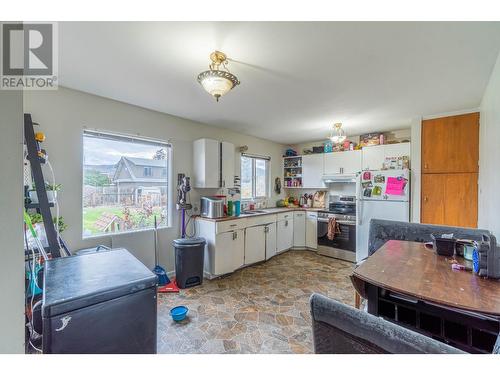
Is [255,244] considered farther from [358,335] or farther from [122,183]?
[358,335]

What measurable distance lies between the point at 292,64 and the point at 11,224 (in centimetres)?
211

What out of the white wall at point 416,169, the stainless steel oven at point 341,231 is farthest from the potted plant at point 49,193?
the white wall at point 416,169

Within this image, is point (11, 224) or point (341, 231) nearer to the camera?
point (11, 224)

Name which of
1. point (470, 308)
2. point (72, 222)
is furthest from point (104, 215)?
point (470, 308)

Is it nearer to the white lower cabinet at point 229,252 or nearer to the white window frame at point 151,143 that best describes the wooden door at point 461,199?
the white lower cabinet at point 229,252

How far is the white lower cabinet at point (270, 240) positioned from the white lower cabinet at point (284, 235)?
0.40ft

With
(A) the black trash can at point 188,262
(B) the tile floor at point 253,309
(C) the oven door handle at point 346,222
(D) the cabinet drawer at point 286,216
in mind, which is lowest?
(B) the tile floor at point 253,309

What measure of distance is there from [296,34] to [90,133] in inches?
101

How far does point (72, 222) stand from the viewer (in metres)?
2.57

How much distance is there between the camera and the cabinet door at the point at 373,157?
13.5 ft

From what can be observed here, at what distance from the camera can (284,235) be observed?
15.5 ft

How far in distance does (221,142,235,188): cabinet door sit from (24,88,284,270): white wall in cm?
72

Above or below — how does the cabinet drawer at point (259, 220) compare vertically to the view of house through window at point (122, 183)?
below

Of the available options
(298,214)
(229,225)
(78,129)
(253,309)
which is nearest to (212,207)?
(229,225)
